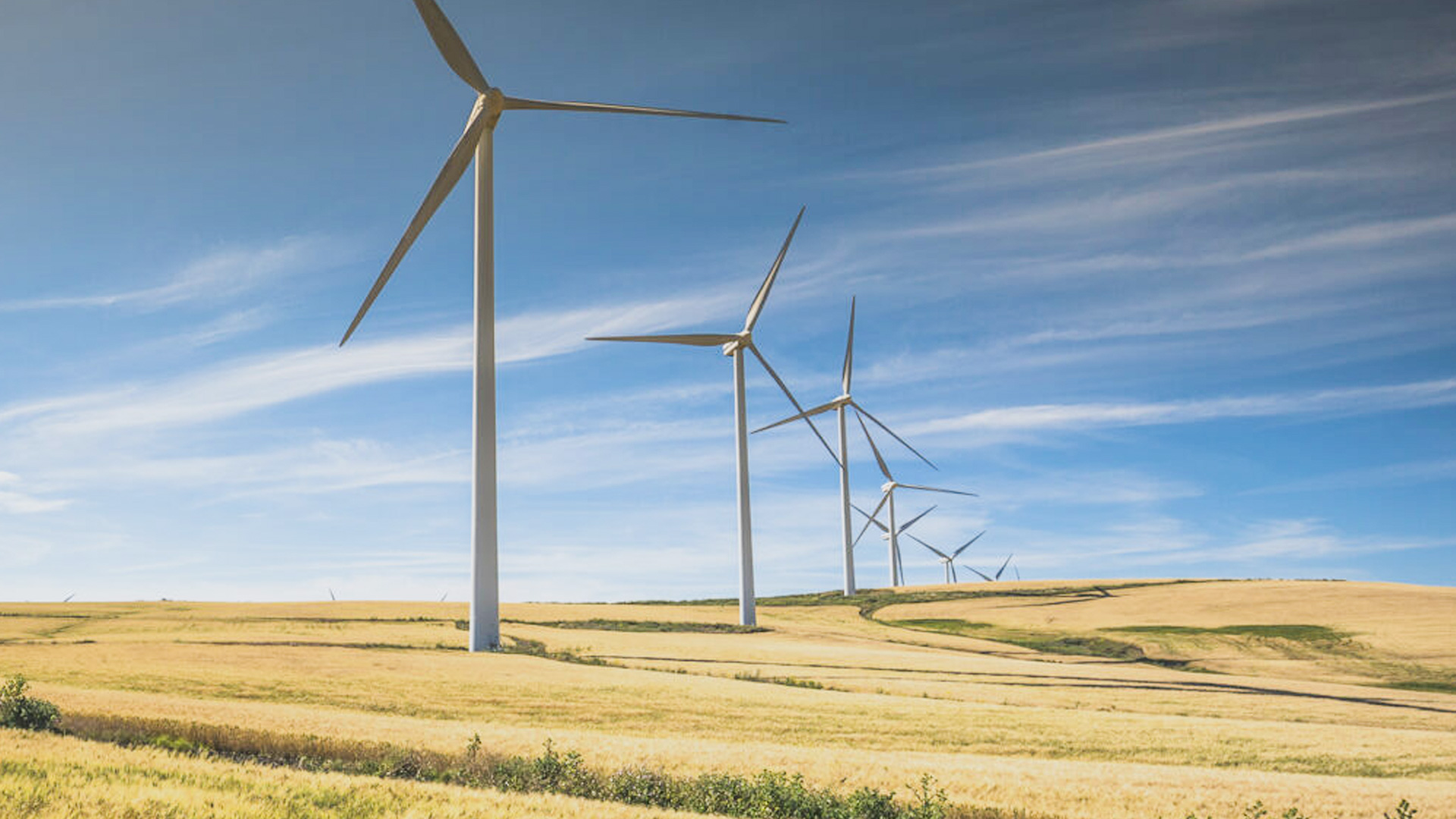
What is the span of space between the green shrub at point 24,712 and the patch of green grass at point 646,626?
55.2 m

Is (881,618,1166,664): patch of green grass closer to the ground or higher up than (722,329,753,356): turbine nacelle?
closer to the ground

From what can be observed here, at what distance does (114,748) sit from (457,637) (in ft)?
146

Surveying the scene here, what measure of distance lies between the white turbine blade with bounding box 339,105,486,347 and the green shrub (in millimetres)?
31107

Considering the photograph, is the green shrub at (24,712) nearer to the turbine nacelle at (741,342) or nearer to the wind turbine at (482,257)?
the wind turbine at (482,257)

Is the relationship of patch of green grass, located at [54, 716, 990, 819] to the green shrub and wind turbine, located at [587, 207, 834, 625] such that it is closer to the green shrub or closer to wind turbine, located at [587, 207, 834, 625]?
the green shrub

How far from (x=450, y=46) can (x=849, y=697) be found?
46.4 meters

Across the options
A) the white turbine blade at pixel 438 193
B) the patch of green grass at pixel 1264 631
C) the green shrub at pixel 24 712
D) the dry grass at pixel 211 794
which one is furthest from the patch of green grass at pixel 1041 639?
the green shrub at pixel 24 712

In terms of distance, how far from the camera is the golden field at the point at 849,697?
22328mm

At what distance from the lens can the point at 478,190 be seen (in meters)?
64.1

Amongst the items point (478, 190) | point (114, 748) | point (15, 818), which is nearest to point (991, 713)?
point (114, 748)

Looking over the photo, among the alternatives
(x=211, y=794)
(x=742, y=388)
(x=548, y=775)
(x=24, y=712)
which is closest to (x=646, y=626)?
(x=742, y=388)

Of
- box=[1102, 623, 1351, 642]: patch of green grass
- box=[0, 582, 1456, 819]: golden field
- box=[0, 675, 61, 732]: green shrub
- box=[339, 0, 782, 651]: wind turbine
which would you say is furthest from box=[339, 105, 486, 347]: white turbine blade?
box=[1102, 623, 1351, 642]: patch of green grass

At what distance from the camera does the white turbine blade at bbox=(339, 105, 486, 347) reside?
53.7 meters

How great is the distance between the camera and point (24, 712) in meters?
23.4
